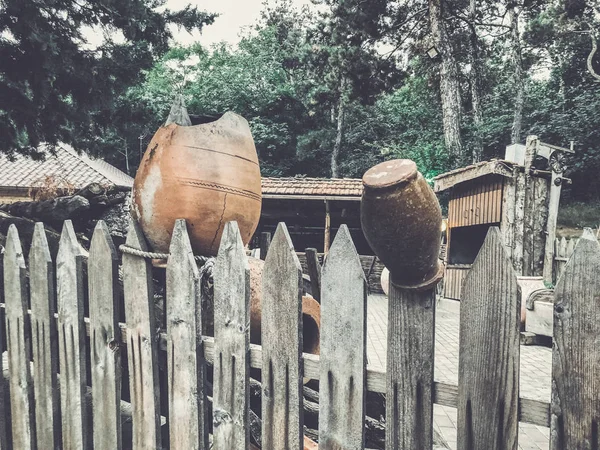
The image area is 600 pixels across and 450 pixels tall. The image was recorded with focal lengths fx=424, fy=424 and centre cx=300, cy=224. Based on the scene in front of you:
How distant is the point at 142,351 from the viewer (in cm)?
159

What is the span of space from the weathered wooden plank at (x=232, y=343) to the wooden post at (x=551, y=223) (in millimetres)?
7506

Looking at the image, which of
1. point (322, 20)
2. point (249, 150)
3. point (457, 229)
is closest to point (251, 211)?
point (249, 150)

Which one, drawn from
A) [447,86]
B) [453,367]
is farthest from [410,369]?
[447,86]

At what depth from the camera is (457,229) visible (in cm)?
1061

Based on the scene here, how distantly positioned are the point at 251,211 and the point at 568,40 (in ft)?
70.8

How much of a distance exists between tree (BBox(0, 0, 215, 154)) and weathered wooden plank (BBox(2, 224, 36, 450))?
6.96ft

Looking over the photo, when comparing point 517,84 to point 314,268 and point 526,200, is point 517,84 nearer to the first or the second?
point 526,200

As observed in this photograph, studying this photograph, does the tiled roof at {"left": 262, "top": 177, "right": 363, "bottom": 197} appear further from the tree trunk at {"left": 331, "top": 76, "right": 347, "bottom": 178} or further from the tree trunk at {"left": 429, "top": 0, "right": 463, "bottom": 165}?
the tree trunk at {"left": 331, "top": 76, "right": 347, "bottom": 178}

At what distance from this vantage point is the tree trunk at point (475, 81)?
15962mm

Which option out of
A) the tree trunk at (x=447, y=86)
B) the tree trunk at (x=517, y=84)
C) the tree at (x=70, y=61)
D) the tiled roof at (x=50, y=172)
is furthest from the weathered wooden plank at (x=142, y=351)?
the tree trunk at (x=517, y=84)

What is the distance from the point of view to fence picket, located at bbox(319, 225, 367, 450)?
1.21 meters

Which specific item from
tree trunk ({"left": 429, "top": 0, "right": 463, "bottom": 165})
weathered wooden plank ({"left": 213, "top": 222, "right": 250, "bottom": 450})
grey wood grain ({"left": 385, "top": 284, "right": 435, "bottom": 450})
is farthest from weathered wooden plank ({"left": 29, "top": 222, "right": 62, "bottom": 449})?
tree trunk ({"left": 429, "top": 0, "right": 463, "bottom": 165})

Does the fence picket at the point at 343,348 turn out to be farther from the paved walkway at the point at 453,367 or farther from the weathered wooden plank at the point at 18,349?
the weathered wooden plank at the point at 18,349

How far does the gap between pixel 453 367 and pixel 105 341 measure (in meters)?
4.09
